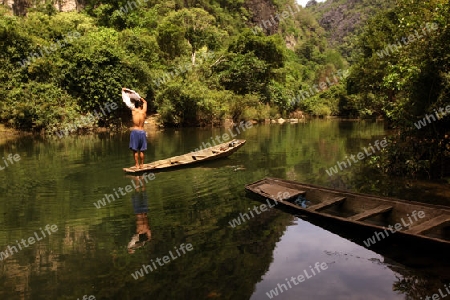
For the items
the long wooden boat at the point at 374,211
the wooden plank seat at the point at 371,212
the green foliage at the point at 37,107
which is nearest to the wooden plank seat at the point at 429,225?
the long wooden boat at the point at 374,211

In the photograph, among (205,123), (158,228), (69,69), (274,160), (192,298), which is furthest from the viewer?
(205,123)

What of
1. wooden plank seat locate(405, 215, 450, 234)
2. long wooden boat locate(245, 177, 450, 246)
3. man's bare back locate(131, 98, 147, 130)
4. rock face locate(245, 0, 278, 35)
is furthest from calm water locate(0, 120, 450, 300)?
rock face locate(245, 0, 278, 35)

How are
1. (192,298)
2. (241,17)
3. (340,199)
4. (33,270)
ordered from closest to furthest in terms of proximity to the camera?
(192,298)
(33,270)
(340,199)
(241,17)

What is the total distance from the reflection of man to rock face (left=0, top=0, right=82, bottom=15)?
4534 cm

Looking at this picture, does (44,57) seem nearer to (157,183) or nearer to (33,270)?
(157,183)

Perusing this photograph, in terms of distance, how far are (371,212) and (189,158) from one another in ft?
22.1

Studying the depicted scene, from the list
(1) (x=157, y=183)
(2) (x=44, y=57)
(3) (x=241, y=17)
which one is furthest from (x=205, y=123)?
(3) (x=241, y=17)

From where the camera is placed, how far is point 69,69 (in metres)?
25.0

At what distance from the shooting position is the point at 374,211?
5.89 m

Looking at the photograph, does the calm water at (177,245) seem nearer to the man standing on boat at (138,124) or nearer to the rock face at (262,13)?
the man standing on boat at (138,124)

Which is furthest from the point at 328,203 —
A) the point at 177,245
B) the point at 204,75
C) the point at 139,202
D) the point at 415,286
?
the point at 204,75

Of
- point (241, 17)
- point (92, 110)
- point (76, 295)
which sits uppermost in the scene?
point (241, 17)

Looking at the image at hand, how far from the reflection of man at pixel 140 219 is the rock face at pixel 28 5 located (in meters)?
45.3

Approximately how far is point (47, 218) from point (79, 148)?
10645 mm
